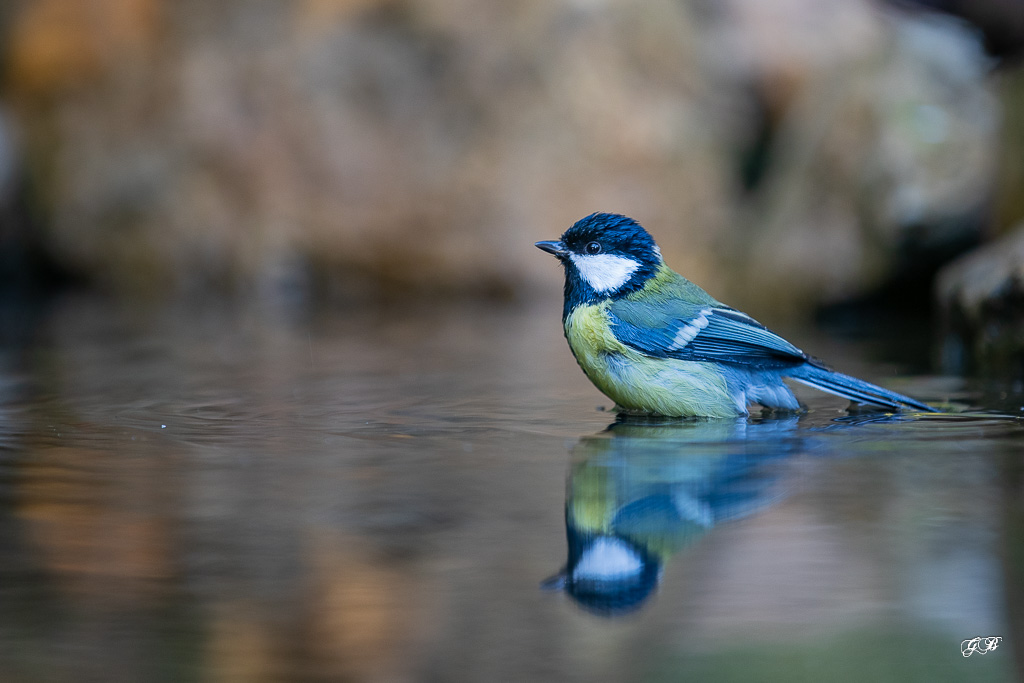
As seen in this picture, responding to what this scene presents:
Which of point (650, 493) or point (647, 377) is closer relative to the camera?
point (650, 493)

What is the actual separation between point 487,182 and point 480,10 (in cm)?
153

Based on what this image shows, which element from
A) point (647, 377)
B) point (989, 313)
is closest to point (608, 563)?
point (647, 377)

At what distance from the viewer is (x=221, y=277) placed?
10250 millimetres

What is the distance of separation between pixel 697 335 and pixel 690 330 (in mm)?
30

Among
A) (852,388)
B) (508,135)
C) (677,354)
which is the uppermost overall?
(508,135)

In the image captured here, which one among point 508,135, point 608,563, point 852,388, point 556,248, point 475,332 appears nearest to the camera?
point 608,563

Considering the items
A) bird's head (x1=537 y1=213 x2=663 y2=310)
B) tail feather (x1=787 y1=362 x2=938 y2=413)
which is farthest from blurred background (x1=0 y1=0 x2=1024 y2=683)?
bird's head (x1=537 y1=213 x2=663 y2=310)

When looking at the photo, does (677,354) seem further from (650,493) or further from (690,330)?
(650,493)

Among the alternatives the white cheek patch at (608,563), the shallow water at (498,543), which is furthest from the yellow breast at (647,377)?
the white cheek patch at (608,563)

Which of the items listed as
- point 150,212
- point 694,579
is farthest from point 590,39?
point 694,579

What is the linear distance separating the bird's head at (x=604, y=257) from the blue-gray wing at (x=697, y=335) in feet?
0.56

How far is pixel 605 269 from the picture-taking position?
3930 millimetres

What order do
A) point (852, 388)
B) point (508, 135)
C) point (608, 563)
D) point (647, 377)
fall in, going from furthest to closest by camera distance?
point (508, 135) → point (852, 388) → point (647, 377) → point (608, 563)

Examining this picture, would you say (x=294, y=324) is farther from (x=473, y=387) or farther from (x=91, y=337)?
(x=473, y=387)
